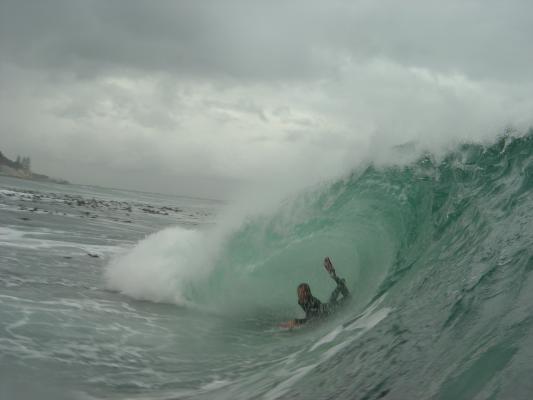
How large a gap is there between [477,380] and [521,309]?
1.47 metres

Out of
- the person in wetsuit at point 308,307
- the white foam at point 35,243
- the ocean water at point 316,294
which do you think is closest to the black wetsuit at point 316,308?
the person in wetsuit at point 308,307

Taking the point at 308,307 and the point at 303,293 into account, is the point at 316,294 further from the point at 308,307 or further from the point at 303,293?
the point at 303,293

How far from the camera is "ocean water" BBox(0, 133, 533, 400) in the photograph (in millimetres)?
4531

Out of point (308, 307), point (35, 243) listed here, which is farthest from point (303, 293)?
point (35, 243)

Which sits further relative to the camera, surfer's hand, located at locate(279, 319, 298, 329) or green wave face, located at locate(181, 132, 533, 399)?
surfer's hand, located at locate(279, 319, 298, 329)

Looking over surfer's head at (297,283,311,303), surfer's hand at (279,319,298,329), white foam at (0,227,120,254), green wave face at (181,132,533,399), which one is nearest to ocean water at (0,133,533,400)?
green wave face at (181,132,533,399)

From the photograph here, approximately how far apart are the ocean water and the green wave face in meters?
0.03

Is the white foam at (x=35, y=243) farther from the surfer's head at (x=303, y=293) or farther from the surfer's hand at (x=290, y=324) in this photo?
the surfer's head at (x=303, y=293)

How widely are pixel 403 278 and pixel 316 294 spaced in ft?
10.4

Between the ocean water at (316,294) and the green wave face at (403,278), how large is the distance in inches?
1.1

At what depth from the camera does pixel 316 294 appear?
1093cm

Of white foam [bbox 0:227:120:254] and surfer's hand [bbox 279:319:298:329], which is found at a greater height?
white foam [bbox 0:227:120:254]

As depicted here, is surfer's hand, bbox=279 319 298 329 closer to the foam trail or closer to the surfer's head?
the surfer's head

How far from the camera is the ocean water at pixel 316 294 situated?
4531 millimetres
